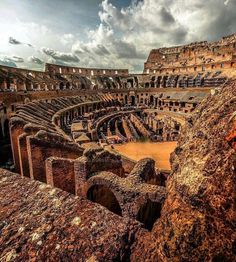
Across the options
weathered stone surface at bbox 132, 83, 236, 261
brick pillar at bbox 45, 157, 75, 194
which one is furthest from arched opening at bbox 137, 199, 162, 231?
brick pillar at bbox 45, 157, 75, 194

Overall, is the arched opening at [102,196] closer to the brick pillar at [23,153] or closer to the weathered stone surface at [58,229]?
the weathered stone surface at [58,229]

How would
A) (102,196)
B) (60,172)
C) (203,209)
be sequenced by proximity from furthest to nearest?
(60,172) → (102,196) → (203,209)

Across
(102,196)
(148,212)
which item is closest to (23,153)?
(102,196)

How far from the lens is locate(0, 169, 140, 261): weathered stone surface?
1.98 meters

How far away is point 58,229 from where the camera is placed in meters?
2.20

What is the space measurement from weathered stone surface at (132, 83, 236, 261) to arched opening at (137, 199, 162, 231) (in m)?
3.20

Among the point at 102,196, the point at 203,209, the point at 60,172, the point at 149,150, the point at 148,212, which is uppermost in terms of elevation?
the point at 203,209

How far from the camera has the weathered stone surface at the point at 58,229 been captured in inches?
77.8

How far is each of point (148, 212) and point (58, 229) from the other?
4.29 meters

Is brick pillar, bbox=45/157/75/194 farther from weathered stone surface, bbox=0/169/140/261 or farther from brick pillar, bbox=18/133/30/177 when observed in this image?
weathered stone surface, bbox=0/169/140/261

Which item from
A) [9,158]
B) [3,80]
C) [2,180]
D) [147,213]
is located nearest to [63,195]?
[2,180]

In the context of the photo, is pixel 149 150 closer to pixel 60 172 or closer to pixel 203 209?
pixel 60 172

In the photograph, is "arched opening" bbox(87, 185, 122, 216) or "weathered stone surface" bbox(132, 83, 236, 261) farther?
"arched opening" bbox(87, 185, 122, 216)

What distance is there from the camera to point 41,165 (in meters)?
8.62
